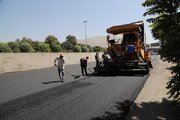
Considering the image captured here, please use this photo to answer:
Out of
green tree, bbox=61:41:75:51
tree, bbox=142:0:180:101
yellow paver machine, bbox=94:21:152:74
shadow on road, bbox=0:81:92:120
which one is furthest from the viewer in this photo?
green tree, bbox=61:41:75:51

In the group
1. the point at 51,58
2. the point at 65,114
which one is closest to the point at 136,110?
the point at 65,114

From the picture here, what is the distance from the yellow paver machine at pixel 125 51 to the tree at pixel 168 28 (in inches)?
467

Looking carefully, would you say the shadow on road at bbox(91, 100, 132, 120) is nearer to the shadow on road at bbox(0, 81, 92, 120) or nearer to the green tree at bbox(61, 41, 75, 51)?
the shadow on road at bbox(0, 81, 92, 120)

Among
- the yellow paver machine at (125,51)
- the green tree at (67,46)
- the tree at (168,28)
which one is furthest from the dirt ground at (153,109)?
the green tree at (67,46)

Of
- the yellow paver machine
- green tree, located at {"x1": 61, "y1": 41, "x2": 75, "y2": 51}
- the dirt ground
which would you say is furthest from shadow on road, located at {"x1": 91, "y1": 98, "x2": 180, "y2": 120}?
green tree, located at {"x1": 61, "y1": 41, "x2": 75, "y2": 51}

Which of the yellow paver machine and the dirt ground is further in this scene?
the yellow paver machine

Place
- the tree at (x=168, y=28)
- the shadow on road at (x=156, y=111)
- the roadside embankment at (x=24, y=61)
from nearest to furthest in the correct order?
the tree at (x=168, y=28) < the shadow on road at (x=156, y=111) < the roadside embankment at (x=24, y=61)

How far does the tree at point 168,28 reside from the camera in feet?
21.1

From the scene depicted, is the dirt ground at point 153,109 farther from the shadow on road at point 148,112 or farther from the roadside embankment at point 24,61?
the roadside embankment at point 24,61

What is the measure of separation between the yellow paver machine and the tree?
38.9ft

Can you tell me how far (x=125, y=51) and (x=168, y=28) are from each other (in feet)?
43.4

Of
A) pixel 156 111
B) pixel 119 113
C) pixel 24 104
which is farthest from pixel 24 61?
pixel 156 111

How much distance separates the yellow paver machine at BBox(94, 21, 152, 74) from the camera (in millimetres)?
19125

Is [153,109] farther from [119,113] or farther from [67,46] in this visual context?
[67,46]
